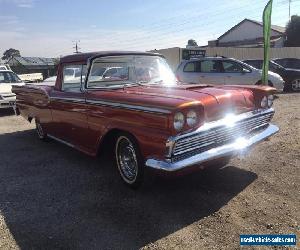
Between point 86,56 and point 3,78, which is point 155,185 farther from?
point 3,78

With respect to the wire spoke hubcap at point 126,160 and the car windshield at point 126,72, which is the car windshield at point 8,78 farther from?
the wire spoke hubcap at point 126,160

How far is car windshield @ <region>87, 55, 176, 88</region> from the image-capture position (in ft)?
17.1

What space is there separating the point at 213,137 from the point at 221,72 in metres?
9.57

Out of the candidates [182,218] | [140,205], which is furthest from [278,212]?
[140,205]

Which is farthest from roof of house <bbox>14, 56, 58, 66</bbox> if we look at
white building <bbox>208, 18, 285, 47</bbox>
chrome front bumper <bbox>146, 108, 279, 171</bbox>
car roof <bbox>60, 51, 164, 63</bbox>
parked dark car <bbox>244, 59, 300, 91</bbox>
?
chrome front bumper <bbox>146, 108, 279, 171</bbox>

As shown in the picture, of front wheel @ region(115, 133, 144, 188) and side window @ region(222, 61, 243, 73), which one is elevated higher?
side window @ region(222, 61, 243, 73)

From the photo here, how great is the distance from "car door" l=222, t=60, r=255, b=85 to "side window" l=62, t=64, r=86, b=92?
8.22m

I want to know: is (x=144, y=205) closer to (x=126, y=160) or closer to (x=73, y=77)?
(x=126, y=160)

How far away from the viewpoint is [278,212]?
3.81 metres

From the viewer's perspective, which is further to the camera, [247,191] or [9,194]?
[9,194]

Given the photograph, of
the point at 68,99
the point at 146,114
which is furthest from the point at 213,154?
the point at 68,99

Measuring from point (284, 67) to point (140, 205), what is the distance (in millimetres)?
14126

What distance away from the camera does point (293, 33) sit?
42.9 meters

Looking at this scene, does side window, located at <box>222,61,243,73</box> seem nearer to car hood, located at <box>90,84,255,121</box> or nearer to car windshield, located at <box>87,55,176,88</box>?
car windshield, located at <box>87,55,176,88</box>
